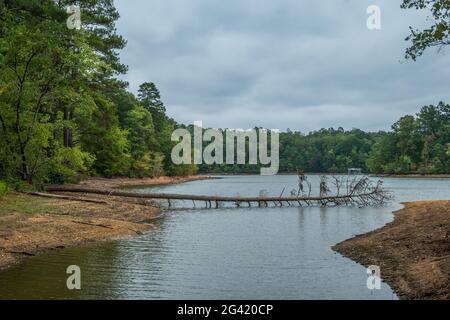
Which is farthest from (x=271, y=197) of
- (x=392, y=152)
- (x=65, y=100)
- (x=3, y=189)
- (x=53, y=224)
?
(x=392, y=152)

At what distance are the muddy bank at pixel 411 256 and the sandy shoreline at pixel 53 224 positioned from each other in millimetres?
9444

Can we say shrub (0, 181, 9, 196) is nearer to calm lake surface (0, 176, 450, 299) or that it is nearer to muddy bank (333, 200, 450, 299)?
calm lake surface (0, 176, 450, 299)

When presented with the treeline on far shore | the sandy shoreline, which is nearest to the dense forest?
the sandy shoreline

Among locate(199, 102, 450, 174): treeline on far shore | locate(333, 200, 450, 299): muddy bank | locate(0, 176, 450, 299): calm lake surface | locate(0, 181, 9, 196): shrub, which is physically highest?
locate(199, 102, 450, 174): treeline on far shore

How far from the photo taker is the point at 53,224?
17.9m

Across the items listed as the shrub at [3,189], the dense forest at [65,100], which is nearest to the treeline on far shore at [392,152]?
the dense forest at [65,100]

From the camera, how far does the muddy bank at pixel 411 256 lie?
9.91m

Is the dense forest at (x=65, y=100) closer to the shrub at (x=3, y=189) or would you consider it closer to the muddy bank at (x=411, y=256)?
the shrub at (x=3, y=189)

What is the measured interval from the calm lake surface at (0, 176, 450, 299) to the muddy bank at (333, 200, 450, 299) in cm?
54

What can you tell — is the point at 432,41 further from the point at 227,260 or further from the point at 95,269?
the point at 95,269

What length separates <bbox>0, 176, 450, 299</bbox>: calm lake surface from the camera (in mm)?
10500

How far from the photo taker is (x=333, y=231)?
21609 millimetres
